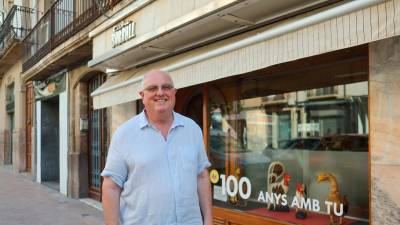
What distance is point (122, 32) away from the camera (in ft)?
26.1

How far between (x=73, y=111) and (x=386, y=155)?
955cm

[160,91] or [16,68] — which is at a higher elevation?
[16,68]

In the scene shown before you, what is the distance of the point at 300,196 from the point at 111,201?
11.2 ft

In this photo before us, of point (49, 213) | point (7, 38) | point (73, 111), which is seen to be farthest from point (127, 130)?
point (7, 38)

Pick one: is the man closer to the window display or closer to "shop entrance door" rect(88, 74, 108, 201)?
the window display

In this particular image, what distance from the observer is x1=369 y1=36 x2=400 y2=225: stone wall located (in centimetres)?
394

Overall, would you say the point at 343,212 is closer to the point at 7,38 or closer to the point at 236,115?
the point at 236,115

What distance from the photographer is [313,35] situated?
4.06m

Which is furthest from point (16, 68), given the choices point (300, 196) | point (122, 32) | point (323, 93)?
point (300, 196)

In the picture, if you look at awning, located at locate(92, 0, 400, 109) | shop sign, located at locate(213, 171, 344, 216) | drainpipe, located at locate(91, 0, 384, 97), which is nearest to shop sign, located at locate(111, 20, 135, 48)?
awning, located at locate(92, 0, 400, 109)

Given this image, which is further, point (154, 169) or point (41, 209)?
point (41, 209)

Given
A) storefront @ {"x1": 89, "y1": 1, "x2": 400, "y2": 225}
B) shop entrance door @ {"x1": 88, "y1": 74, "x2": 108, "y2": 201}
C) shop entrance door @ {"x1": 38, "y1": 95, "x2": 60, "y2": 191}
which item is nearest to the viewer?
storefront @ {"x1": 89, "y1": 1, "x2": 400, "y2": 225}

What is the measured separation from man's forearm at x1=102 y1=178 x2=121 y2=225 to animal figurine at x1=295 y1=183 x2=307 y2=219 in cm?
330

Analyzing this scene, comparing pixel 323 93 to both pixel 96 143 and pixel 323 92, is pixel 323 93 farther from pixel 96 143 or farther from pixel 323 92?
pixel 96 143
